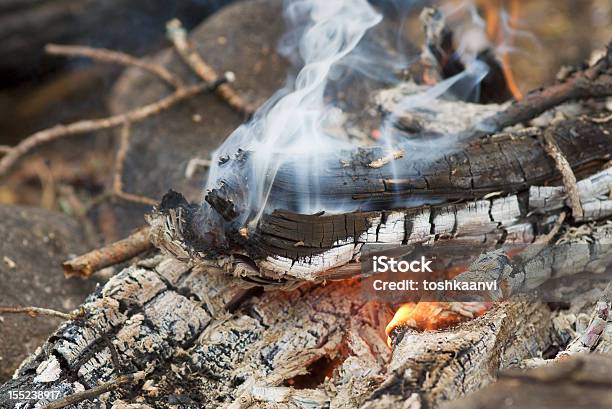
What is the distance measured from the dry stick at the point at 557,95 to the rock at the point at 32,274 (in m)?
1.76

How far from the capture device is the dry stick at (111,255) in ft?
7.34

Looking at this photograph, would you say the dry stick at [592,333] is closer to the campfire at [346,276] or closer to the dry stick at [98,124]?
the campfire at [346,276]

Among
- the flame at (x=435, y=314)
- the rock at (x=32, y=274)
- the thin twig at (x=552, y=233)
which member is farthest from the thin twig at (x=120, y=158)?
the thin twig at (x=552, y=233)

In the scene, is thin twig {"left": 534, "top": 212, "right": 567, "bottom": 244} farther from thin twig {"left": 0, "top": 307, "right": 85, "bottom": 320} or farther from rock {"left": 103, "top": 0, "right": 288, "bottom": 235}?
rock {"left": 103, "top": 0, "right": 288, "bottom": 235}

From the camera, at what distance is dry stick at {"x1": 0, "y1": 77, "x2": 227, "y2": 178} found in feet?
10.1

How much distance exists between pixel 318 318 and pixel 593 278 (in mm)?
847

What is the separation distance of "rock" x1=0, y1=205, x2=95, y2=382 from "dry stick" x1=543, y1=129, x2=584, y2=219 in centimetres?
186

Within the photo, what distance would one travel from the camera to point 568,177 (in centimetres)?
193

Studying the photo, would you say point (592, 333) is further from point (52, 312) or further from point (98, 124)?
point (98, 124)

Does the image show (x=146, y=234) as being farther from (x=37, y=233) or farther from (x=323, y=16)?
(x=323, y=16)

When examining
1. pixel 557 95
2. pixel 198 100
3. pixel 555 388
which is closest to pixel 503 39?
pixel 557 95

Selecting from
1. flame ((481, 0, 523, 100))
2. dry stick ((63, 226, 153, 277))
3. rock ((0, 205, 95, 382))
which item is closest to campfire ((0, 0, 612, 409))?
dry stick ((63, 226, 153, 277))

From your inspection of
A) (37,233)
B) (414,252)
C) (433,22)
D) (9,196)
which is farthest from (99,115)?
(414,252)

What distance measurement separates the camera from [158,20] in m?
4.77
